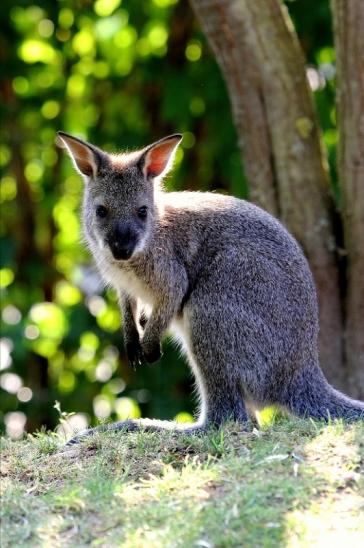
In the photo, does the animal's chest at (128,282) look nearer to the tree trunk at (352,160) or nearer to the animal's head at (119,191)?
the animal's head at (119,191)

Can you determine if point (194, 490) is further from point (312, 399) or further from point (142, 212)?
point (142, 212)

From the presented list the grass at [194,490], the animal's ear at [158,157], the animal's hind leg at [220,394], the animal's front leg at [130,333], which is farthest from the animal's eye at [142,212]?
the grass at [194,490]

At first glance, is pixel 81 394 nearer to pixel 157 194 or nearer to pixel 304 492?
pixel 157 194

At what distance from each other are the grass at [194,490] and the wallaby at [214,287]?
21.0 inches

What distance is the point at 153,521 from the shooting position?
4945 mm

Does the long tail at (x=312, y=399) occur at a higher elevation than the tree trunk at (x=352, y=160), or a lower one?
lower

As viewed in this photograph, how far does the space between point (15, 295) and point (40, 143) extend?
1.83 meters

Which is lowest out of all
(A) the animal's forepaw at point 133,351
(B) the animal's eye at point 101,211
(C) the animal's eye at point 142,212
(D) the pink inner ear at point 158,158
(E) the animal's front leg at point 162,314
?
(A) the animal's forepaw at point 133,351

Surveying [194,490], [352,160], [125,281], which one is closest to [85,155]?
[125,281]

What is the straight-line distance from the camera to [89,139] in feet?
38.7

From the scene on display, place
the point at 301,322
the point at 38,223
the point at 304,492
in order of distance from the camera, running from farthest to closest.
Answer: the point at 38,223 < the point at 301,322 < the point at 304,492

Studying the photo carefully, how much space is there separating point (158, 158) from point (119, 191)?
0.42 meters

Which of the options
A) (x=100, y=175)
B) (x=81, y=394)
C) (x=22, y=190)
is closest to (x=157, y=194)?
(x=100, y=175)

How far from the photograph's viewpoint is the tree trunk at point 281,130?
→ 8578 millimetres
